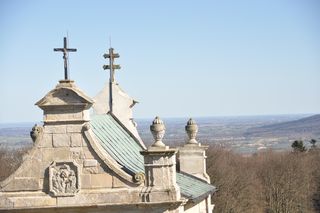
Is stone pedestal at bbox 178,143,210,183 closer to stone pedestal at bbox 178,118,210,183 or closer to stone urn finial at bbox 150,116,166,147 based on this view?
stone pedestal at bbox 178,118,210,183

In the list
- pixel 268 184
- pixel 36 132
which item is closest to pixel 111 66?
pixel 36 132

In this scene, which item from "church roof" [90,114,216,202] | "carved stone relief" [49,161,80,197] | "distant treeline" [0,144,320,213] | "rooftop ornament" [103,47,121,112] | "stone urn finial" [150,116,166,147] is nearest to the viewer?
"carved stone relief" [49,161,80,197]

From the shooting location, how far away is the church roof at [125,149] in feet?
60.1

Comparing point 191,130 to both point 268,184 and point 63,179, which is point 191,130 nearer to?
point 63,179

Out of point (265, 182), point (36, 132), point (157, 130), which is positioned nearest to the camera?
point (157, 130)

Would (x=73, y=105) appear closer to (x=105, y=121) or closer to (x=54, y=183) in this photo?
(x=54, y=183)

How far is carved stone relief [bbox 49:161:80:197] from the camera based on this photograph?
15.2 metres

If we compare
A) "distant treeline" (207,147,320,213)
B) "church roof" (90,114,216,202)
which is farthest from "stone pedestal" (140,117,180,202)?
"distant treeline" (207,147,320,213)

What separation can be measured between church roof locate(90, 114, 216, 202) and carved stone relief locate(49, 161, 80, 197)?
8.03 ft

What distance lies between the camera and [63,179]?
15.2 meters

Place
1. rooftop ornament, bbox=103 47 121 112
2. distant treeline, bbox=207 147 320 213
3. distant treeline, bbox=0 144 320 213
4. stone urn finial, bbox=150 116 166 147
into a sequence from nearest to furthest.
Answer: stone urn finial, bbox=150 116 166 147 → rooftop ornament, bbox=103 47 121 112 → distant treeline, bbox=207 147 320 213 → distant treeline, bbox=0 144 320 213

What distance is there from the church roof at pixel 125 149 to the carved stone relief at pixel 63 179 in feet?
8.03

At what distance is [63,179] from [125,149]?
423 centimetres

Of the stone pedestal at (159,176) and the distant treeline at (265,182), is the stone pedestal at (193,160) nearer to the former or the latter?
the stone pedestal at (159,176)
